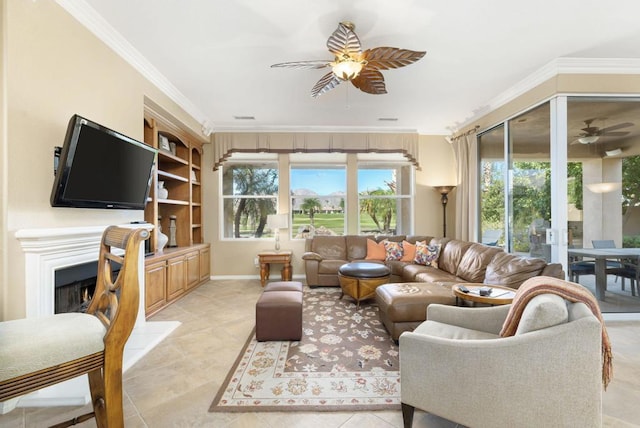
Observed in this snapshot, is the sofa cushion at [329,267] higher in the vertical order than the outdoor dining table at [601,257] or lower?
lower

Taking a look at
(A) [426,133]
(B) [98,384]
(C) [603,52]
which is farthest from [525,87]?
(B) [98,384]

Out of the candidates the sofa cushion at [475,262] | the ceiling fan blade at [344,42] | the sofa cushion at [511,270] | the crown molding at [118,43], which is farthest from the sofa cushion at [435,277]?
the crown molding at [118,43]

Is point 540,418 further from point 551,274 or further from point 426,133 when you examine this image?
point 426,133

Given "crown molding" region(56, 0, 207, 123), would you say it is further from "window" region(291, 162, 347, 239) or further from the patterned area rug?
the patterned area rug

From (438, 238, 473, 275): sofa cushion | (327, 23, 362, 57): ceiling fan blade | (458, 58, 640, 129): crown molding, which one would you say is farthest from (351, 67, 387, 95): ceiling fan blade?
(438, 238, 473, 275): sofa cushion

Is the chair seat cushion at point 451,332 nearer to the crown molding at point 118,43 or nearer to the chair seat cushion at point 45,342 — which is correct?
the chair seat cushion at point 45,342

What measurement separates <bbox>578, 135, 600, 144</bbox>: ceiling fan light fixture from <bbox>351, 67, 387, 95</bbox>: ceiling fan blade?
7.92 feet

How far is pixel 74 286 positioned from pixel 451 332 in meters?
2.89

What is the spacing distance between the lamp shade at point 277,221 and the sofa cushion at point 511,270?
127 inches

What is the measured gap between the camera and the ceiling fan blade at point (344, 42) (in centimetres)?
212

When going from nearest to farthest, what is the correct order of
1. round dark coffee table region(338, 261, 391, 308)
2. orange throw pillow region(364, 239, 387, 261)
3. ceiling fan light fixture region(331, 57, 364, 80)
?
ceiling fan light fixture region(331, 57, 364, 80) < round dark coffee table region(338, 261, 391, 308) < orange throw pillow region(364, 239, 387, 261)

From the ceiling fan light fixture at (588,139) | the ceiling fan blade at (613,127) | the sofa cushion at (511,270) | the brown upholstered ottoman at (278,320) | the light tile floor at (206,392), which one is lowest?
the light tile floor at (206,392)

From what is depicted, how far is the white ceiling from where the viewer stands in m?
2.20

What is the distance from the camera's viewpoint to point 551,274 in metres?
2.51
